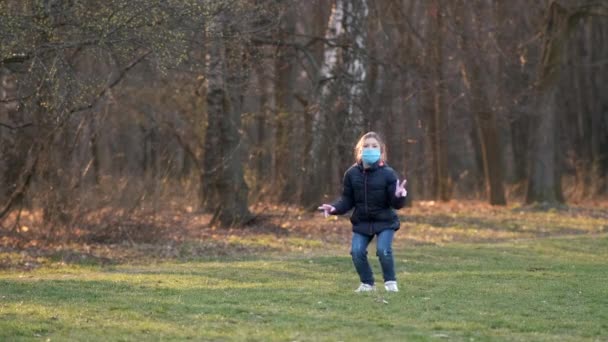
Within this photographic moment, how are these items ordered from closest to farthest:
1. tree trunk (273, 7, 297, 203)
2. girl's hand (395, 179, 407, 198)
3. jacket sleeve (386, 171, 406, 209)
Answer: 1. girl's hand (395, 179, 407, 198)
2. jacket sleeve (386, 171, 406, 209)
3. tree trunk (273, 7, 297, 203)

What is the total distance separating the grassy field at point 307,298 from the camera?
9453 mm

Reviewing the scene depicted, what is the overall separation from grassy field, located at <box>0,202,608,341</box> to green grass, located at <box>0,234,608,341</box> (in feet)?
0.06

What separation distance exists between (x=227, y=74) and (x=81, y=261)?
5.60 meters

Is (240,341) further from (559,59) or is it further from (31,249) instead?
(559,59)

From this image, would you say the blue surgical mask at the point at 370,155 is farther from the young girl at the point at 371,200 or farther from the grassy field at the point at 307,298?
the grassy field at the point at 307,298

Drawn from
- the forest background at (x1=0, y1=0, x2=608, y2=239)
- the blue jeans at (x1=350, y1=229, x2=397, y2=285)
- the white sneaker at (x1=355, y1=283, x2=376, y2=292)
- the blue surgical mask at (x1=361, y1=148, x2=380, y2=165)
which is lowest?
the white sneaker at (x1=355, y1=283, x2=376, y2=292)

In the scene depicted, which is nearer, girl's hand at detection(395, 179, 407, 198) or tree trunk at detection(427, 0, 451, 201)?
girl's hand at detection(395, 179, 407, 198)

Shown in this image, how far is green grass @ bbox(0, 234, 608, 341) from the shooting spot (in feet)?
30.9

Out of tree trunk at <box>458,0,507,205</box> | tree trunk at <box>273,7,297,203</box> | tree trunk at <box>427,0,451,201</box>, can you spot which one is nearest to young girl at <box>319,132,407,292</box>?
tree trunk at <box>273,7,297,203</box>

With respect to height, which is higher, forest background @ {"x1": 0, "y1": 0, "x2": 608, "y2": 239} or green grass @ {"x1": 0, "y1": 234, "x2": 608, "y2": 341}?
forest background @ {"x1": 0, "y1": 0, "x2": 608, "y2": 239}

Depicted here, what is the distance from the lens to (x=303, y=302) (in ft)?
37.8

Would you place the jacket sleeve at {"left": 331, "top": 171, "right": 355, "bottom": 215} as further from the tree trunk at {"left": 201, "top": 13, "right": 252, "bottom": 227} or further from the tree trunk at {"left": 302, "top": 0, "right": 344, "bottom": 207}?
the tree trunk at {"left": 302, "top": 0, "right": 344, "bottom": 207}

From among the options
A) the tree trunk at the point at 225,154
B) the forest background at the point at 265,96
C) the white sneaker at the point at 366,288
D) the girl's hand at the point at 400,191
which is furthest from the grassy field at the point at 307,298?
the tree trunk at the point at 225,154

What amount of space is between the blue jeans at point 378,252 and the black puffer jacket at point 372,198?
9 cm
